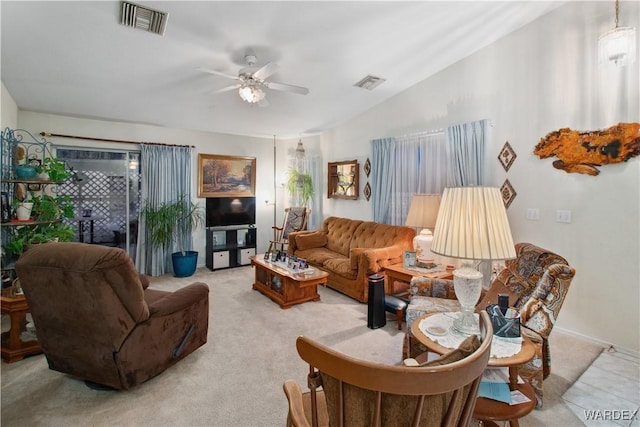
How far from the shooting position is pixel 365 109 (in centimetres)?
507

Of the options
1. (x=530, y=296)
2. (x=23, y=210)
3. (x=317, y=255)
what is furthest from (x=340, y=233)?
(x=23, y=210)

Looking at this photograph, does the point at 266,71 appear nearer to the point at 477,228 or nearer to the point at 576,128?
the point at 477,228

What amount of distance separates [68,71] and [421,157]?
422 cm

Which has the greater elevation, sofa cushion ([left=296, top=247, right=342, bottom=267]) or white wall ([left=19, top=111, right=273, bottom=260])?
white wall ([left=19, top=111, right=273, bottom=260])

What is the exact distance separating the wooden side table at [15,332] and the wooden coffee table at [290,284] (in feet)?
7.35

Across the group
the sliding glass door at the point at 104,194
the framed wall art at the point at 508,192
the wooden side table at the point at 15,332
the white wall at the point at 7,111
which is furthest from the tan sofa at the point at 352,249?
the white wall at the point at 7,111

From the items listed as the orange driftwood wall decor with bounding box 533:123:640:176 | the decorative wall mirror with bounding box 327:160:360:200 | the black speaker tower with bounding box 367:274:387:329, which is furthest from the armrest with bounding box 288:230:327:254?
the orange driftwood wall decor with bounding box 533:123:640:176

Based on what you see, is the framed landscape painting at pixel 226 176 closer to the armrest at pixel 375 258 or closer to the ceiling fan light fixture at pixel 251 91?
the ceiling fan light fixture at pixel 251 91

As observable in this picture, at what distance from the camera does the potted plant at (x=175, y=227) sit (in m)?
4.95

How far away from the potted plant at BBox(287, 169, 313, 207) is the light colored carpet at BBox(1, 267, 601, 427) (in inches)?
122

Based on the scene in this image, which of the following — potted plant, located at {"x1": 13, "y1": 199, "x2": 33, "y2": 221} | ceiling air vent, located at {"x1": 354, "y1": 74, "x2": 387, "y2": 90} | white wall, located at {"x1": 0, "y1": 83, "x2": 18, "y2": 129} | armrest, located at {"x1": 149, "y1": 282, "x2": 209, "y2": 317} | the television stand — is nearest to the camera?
armrest, located at {"x1": 149, "y1": 282, "x2": 209, "y2": 317}

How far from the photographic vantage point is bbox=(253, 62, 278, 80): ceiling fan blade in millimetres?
2740

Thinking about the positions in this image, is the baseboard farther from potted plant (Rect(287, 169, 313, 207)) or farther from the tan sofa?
potted plant (Rect(287, 169, 313, 207))

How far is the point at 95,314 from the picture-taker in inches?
76.3
